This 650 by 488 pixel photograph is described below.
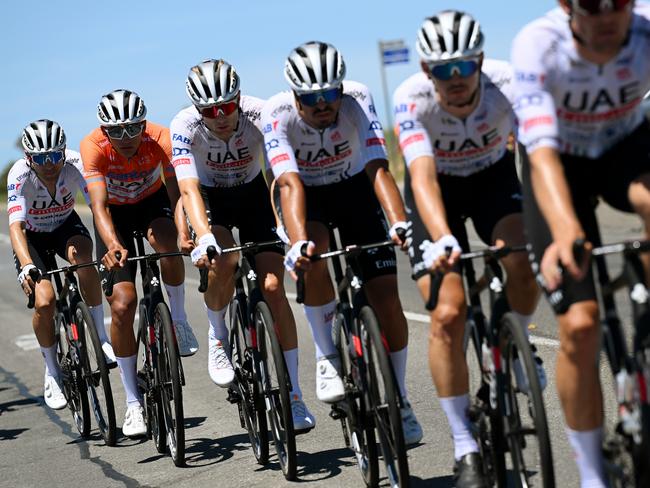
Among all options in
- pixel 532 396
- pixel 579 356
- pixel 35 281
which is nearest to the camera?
pixel 579 356

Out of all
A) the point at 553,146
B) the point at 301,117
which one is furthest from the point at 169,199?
the point at 553,146

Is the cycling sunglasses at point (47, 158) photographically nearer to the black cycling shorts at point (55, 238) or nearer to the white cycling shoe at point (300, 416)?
the black cycling shorts at point (55, 238)

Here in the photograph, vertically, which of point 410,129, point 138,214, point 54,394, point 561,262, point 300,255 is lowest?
point 54,394

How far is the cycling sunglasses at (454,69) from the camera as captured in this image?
16.1 ft

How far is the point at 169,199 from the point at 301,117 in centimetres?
235

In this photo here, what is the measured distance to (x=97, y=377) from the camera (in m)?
8.04

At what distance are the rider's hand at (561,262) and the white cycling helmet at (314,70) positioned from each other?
1982 mm

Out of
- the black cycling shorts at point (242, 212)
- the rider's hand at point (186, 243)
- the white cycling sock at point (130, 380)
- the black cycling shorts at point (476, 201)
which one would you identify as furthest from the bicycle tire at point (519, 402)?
the white cycling sock at point (130, 380)

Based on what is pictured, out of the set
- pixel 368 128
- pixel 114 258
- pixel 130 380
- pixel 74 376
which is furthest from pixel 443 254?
pixel 74 376

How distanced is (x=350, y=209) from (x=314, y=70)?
0.95 metres

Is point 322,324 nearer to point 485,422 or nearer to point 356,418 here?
point 356,418

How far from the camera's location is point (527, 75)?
14.1 ft

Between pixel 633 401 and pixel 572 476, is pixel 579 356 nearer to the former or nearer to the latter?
pixel 633 401

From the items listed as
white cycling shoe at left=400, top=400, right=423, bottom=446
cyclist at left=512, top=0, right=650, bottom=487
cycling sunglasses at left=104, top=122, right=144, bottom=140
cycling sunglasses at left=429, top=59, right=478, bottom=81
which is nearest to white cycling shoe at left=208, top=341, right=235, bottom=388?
cycling sunglasses at left=104, top=122, right=144, bottom=140
